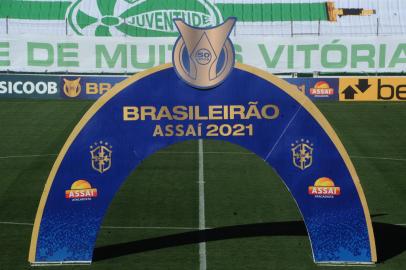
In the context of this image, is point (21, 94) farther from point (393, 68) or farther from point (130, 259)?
point (130, 259)

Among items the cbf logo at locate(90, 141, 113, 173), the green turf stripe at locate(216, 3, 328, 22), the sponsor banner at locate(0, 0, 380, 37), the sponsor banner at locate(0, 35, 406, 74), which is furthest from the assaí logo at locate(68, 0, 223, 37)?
the cbf logo at locate(90, 141, 113, 173)

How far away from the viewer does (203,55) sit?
14125 millimetres

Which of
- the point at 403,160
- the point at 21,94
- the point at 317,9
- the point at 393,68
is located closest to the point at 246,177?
the point at 403,160

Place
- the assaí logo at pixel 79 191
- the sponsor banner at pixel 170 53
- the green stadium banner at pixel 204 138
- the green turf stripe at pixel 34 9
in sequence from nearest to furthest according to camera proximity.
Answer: the green stadium banner at pixel 204 138 < the assaí logo at pixel 79 191 < the sponsor banner at pixel 170 53 < the green turf stripe at pixel 34 9

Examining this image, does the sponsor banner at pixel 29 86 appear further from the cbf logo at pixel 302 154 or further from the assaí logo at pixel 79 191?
the cbf logo at pixel 302 154

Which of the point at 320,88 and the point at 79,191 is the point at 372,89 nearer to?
the point at 320,88

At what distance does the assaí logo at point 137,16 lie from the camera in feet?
167

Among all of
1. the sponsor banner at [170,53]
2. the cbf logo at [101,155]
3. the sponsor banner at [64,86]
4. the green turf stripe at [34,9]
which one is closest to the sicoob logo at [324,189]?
the cbf logo at [101,155]

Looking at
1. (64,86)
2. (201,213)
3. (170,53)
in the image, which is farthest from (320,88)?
(201,213)

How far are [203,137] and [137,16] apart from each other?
124ft

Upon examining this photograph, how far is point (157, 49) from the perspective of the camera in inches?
1602

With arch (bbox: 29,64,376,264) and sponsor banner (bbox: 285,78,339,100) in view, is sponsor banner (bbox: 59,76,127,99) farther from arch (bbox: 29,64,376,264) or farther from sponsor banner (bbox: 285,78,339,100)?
arch (bbox: 29,64,376,264)

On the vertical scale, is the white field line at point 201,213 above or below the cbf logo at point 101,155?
below

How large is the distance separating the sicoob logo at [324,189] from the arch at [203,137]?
0.02m
